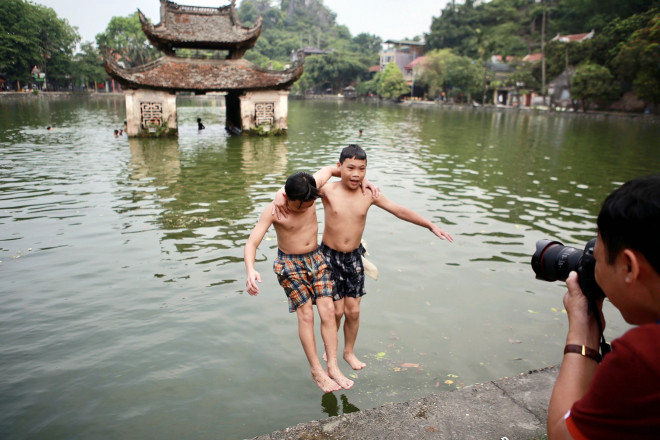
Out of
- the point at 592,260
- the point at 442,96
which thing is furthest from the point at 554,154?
the point at 442,96

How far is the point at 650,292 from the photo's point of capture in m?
1.37

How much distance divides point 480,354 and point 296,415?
196cm

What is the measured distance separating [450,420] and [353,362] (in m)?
1.40

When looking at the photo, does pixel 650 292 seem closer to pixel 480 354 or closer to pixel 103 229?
pixel 480 354

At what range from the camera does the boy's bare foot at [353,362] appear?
413cm

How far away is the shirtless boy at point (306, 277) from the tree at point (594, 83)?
41.1m

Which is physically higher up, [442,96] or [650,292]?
[442,96]

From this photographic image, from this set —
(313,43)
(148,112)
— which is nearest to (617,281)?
(148,112)

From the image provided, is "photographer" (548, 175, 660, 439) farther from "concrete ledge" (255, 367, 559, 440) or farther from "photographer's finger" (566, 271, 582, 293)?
"concrete ledge" (255, 367, 559, 440)

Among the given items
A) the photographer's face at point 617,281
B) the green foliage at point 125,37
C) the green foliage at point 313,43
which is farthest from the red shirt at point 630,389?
the green foliage at point 313,43

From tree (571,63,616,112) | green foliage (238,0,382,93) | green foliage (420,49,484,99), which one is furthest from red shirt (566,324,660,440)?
green foliage (238,0,382,93)

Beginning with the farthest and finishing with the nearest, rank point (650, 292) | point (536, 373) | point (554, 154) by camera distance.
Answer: point (554, 154) → point (536, 373) → point (650, 292)

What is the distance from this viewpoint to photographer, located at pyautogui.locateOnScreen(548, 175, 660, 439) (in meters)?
1.15

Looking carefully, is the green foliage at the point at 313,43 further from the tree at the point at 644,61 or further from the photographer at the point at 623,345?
the photographer at the point at 623,345
